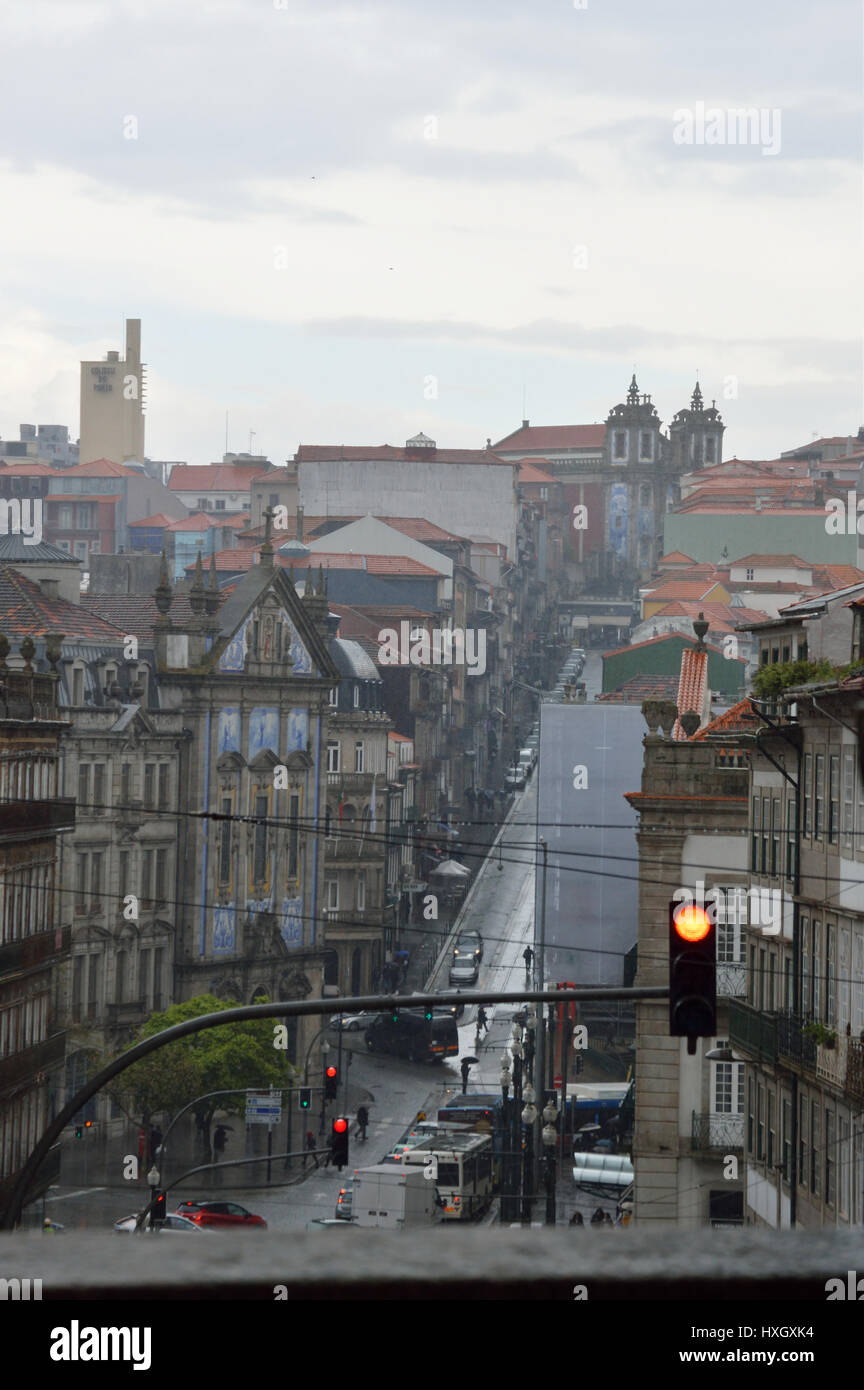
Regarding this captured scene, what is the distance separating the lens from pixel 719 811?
135 ft

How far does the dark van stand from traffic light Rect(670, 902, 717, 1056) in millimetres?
64476

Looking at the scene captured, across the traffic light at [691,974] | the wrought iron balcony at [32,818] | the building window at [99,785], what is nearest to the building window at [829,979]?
the traffic light at [691,974]

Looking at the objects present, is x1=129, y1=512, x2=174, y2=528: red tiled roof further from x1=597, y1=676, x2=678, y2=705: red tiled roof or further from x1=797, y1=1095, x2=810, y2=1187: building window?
x1=797, y1=1095, x2=810, y2=1187: building window

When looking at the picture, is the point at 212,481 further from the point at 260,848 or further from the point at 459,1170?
the point at 459,1170

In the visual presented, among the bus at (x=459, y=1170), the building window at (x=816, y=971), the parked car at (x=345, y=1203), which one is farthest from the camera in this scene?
the bus at (x=459, y=1170)

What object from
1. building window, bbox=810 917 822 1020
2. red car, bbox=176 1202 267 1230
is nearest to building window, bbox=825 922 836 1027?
building window, bbox=810 917 822 1020

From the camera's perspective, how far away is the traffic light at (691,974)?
50.3ft

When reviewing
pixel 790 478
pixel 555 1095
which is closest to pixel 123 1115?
pixel 555 1095

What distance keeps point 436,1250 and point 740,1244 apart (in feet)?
1.33

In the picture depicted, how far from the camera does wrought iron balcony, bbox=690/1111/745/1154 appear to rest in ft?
127

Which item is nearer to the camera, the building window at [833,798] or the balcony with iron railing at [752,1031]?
the building window at [833,798]

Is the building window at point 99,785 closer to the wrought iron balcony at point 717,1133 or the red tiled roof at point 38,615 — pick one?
the red tiled roof at point 38,615

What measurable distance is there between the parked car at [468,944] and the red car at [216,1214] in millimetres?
41145
